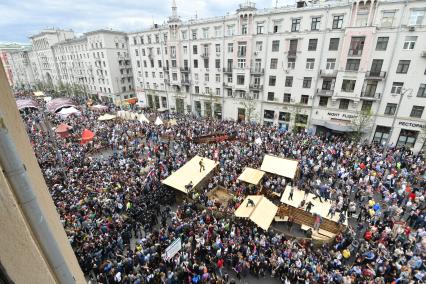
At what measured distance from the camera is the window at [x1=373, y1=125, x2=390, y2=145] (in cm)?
3039

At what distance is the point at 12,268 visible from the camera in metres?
1.90

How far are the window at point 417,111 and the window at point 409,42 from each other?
708cm

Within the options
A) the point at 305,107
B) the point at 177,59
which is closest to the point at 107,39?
the point at 177,59

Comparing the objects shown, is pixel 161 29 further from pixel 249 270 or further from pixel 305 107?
pixel 249 270

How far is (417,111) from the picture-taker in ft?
90.8

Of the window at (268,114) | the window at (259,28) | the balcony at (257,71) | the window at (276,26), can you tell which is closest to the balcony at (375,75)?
the window at (276,26)

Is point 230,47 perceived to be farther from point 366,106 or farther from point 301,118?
point 366,106

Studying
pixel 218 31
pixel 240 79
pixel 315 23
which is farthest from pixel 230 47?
pixel 315 23

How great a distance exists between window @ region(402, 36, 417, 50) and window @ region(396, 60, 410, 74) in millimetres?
1545

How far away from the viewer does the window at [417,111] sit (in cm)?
2740

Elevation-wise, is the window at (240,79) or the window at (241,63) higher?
the window at (241,63)

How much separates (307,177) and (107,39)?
56.3 metres

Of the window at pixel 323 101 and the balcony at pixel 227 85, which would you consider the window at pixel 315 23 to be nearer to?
the window at pixel 323 101

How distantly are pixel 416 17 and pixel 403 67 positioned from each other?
5.33 metres
